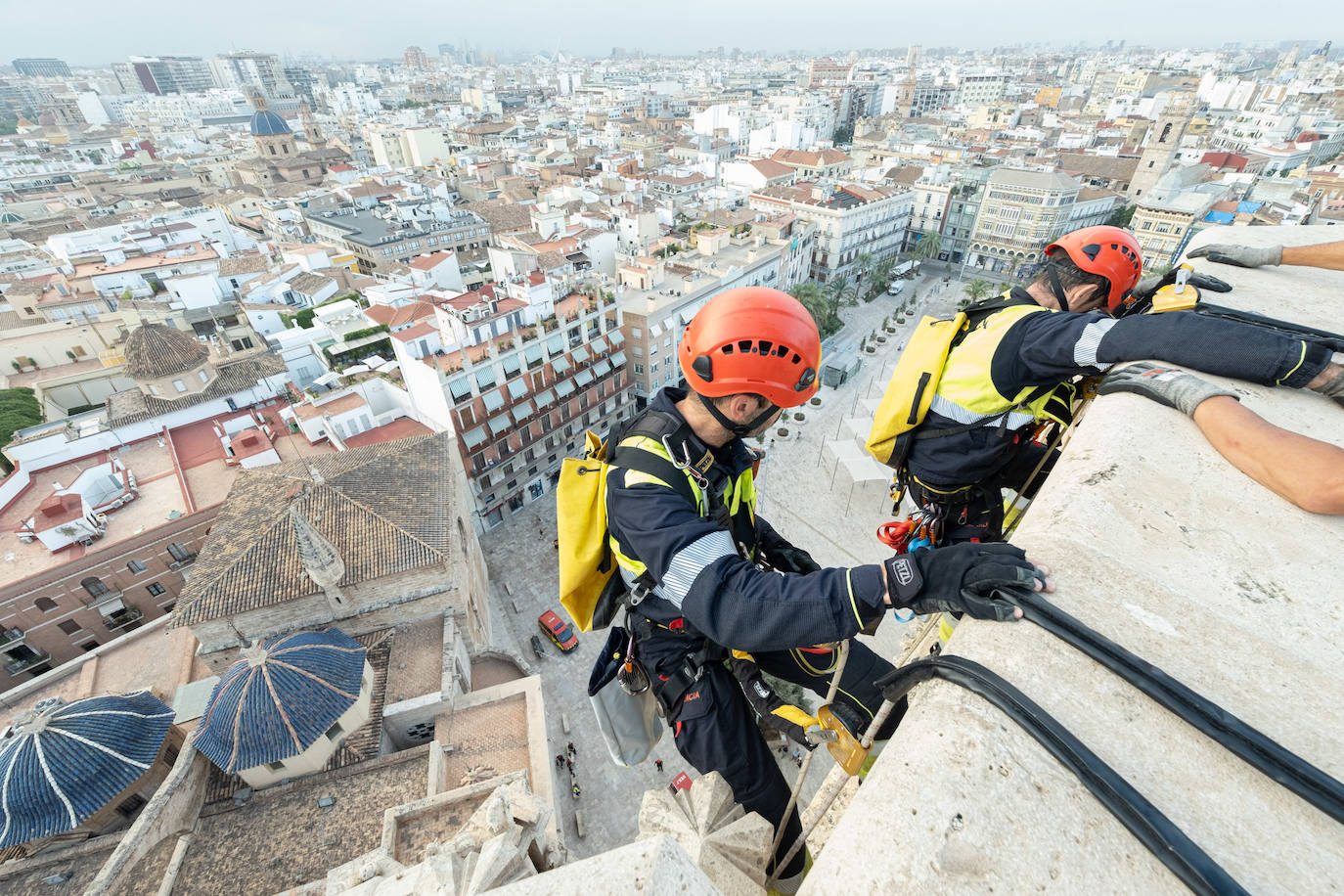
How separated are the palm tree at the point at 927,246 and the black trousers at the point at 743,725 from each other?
61.2m

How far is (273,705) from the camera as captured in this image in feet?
35.7

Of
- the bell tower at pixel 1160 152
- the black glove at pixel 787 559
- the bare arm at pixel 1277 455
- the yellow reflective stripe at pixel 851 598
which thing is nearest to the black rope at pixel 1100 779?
the yellow reflective stripe at pixel 851 598

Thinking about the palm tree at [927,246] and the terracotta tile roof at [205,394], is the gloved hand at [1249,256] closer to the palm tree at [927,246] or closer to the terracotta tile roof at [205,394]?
the terracotta tile roof at [205,394]

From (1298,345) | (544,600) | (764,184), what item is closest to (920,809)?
(1298,345)

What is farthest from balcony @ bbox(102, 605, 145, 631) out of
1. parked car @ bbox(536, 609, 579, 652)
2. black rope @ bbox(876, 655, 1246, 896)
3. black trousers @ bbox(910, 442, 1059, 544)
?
black rope @ bbox(876, 655, 1246, 896)

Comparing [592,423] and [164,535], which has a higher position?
[164,535]

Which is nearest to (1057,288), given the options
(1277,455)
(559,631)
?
(1277,455)

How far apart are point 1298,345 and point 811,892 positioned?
4.12 m

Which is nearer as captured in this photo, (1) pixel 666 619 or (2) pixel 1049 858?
(2) pixel 1049 858

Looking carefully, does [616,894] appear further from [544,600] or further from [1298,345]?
[544,600]

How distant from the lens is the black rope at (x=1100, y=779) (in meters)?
1.50

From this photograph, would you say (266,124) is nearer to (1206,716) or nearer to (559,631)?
(559,631)

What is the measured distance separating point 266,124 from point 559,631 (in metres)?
93.2

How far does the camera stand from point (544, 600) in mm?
23234
